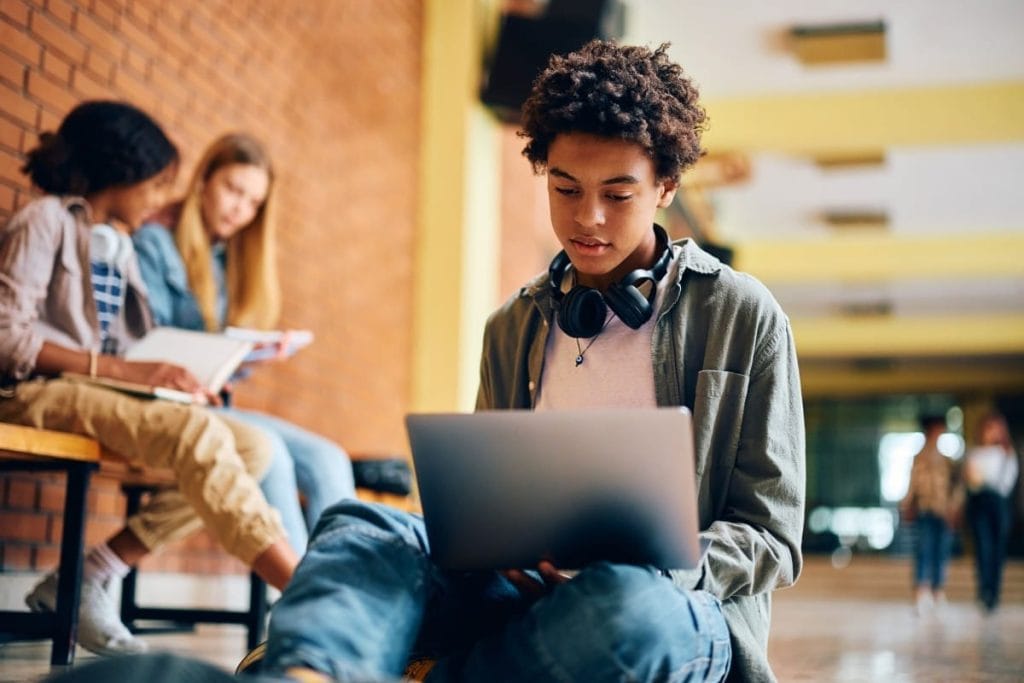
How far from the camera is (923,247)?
11570 mm

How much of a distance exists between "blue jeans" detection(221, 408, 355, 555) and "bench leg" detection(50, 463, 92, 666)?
0.43m

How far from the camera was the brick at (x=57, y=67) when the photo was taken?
3.25m

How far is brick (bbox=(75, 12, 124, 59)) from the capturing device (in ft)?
11.3

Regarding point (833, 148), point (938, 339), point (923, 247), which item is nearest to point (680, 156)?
point (833, 148)

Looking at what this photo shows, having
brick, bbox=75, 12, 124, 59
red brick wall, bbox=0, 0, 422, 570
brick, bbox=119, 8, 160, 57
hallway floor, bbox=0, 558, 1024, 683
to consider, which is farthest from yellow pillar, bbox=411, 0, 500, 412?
brick, bbox=75, 12, 124, 59

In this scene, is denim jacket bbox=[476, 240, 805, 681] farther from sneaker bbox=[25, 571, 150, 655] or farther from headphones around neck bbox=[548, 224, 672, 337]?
sneaker bbox=[25, 571, 150, 655]

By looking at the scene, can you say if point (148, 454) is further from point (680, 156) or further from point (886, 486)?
point (886, 486)

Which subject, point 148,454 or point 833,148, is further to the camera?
point 833,148

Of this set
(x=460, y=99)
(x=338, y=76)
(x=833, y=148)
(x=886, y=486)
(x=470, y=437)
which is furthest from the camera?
(x=886, y=486)

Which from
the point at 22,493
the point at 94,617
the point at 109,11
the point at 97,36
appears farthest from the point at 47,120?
the point at 94,617

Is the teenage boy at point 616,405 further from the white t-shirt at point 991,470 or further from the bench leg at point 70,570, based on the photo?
the white t-shirt at point 991,470

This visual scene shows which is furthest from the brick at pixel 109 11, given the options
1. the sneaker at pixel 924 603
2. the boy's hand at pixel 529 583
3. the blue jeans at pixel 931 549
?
the blue jeans at pixel 931 549

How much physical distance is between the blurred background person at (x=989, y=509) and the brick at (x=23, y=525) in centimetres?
654

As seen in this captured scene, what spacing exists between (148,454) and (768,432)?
59.9 inches
